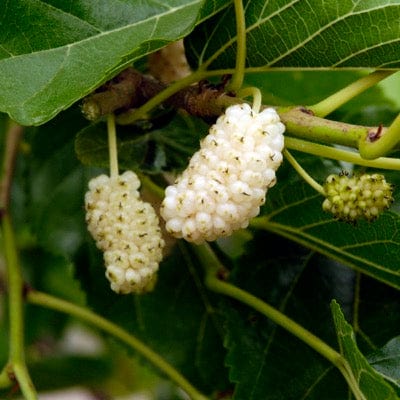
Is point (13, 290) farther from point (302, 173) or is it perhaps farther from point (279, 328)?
point (302, 173)

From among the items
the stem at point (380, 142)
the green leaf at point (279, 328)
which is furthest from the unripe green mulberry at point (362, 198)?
the green leaf at point (279, 328)

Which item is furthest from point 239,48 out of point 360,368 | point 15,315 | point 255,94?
point 15,315

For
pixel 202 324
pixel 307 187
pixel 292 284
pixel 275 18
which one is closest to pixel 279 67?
pixel 275 18

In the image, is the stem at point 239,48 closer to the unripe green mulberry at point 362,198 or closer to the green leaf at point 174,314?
the unripe green mulberry at point 362,198

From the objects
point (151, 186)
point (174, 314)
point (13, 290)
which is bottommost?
point (174, 314)

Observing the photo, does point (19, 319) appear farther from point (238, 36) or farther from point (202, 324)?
point (238, 36)
